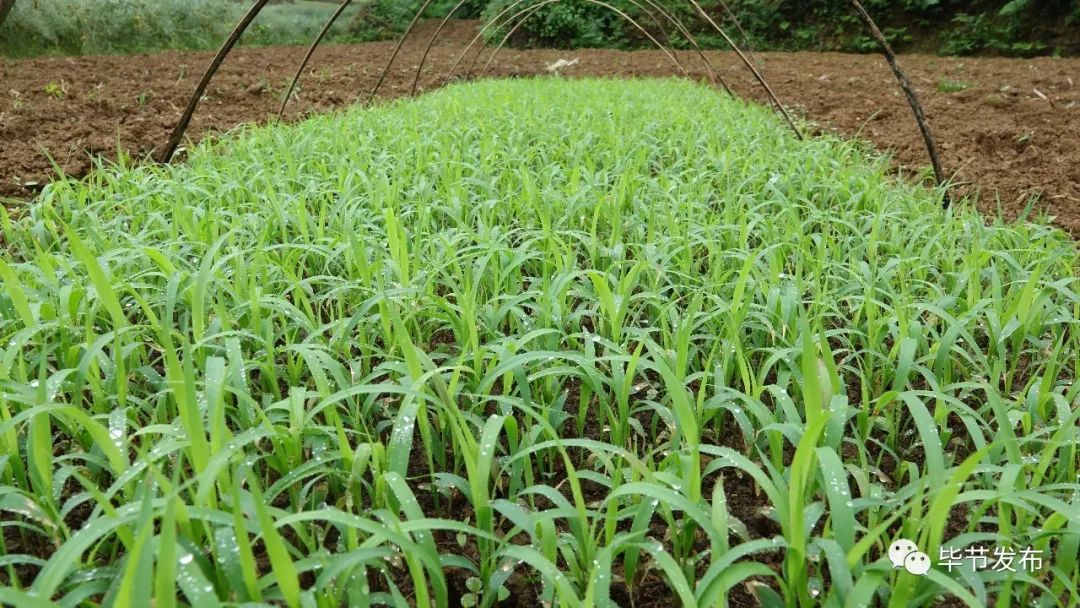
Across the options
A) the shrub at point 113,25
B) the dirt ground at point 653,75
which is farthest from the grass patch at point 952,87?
the shrub at point 113,25

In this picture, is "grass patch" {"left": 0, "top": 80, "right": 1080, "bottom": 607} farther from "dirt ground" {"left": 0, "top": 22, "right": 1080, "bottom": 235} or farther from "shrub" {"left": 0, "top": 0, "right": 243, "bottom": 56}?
"shrub" {"left": 0, "top": 0, "right": 243, "bottom": 56}

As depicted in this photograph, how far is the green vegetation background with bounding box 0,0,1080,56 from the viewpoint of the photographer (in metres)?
9.48

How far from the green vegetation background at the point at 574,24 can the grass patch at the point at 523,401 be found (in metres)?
8.29

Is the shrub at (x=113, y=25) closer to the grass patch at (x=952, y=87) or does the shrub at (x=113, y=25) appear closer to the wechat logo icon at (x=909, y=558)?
the grass patch at (x=952, y=87)

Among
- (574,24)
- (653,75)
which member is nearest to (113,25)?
(653,75)

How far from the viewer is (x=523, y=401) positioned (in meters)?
1.40

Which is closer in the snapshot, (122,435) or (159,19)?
(122,435)

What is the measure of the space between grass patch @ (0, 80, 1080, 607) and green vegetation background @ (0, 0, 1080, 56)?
8.29 m

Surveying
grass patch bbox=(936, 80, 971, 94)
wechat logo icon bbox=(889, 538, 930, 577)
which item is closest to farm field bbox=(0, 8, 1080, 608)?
wechat logo icon bbox=(889, 538, 930, 577)

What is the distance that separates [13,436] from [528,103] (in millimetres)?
4901

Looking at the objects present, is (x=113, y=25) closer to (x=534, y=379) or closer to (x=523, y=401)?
(x=534, y=379)

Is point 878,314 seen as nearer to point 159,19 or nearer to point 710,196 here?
point 710,196

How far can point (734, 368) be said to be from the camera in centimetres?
174

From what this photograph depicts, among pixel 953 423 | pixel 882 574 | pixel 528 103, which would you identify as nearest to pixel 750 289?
pixel 953 423
